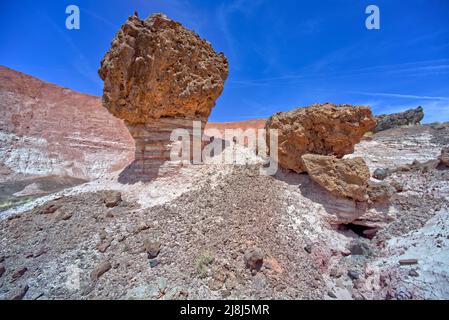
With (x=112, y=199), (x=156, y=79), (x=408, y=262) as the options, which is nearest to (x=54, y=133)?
(x=156, y=79)

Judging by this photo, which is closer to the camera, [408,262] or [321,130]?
[408,262]

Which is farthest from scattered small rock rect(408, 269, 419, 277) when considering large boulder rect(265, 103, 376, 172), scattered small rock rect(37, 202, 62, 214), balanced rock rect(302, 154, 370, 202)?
scattered small rock rect(37, 202, 62, 214)

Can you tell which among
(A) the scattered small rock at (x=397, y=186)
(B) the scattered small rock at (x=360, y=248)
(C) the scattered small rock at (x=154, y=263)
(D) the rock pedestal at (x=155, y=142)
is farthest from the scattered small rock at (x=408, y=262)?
(D) the rock pedestal at (x=155, y=142)

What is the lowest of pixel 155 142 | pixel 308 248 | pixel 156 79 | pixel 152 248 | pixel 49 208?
pixel 308 248

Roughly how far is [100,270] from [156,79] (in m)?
5.84

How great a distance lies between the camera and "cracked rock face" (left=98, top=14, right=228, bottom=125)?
7168 millimetres

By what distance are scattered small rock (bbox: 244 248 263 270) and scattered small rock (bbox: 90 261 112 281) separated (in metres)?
2.78

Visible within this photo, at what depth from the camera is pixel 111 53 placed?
7.40m

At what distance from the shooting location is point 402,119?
56.2 feet

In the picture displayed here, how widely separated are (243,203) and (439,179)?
19.1ft

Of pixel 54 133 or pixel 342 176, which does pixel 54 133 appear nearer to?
pixel 54 133

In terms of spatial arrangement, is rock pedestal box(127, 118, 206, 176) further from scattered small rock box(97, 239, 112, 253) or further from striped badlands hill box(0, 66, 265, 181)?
striped badlands hill box(0, 66, 265, 181)

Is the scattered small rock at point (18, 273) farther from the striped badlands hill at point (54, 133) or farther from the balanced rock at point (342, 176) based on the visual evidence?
the striped badlands hill at point (54, 133)
